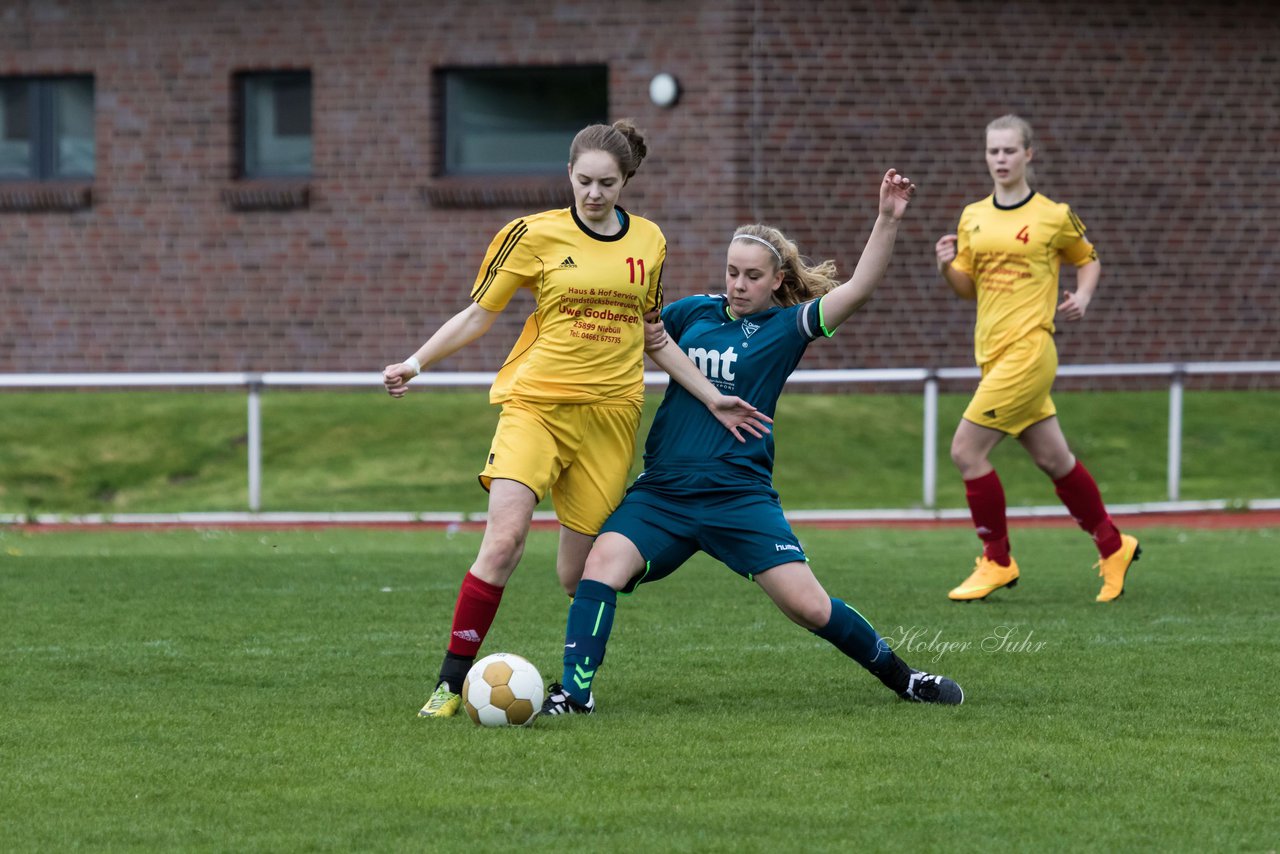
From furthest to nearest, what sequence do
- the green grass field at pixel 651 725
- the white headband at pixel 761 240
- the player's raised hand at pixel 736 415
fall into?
the white headband at pixel 761 240, the player's raised hand at pixel 736 415, the green grass field at pixel 651 725

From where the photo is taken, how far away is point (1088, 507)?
9.24m

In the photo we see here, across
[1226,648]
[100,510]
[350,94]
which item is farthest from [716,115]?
[1226,648]

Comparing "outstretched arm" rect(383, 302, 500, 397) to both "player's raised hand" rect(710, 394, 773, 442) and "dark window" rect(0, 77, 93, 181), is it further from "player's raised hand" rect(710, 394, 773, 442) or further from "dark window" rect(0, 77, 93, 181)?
"dark window" rect(0, 77, 93, 181)

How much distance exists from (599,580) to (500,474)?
0.49m

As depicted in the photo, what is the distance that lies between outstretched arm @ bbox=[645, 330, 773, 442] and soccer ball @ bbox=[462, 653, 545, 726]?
1.11 meters

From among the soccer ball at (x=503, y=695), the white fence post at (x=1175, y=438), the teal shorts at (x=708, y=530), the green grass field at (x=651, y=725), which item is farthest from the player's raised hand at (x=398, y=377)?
the white fence post at (x=1175, y=438)

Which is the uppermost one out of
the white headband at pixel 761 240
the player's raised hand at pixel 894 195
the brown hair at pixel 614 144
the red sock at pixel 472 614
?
the brown hair at pixel 614 144

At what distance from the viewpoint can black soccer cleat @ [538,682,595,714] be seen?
6023 mm

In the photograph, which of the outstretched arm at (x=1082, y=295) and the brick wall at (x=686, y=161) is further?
the brick wall at (x=686, y=161)

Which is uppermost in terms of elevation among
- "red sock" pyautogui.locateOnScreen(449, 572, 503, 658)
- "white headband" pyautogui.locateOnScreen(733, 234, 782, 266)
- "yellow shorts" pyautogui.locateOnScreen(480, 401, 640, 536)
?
"white headband" pyautogui.locateOnScreen(733, 234, 782, 266)

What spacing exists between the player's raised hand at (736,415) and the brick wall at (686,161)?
10.4 metres

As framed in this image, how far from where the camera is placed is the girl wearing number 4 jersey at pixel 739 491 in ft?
20.1

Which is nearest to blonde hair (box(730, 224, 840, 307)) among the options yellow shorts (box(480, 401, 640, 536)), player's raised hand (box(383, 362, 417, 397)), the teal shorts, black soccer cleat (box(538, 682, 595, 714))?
yellow shorts (box(480, 401, 640, 536))

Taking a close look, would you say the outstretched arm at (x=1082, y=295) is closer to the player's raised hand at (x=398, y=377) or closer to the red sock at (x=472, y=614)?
the red sock at (x=472, y=614)
